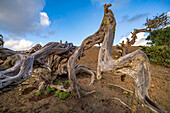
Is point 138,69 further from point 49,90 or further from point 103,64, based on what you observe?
point 49,90

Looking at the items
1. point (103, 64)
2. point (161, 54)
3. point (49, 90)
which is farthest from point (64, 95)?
point (161, 54)

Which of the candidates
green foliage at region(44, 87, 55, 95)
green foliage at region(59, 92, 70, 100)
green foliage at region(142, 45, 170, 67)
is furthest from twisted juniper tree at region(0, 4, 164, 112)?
green foliage at region(142, 45, 170, 67)

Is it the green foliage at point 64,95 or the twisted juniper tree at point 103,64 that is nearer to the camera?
the twisted juniper tree at point 103,64

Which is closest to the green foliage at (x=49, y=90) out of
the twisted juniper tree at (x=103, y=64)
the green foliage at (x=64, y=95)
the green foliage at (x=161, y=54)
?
the green foliage at (x=64, y=95)

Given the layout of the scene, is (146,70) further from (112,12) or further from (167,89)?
(167,89)

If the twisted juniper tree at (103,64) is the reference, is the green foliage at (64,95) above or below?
below

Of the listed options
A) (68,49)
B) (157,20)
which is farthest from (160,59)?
(68,49)

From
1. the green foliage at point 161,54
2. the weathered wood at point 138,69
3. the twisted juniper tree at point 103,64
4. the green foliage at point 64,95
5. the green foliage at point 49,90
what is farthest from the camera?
the green foliage at point 161,54

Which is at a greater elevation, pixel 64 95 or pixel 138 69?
pixel 138 69

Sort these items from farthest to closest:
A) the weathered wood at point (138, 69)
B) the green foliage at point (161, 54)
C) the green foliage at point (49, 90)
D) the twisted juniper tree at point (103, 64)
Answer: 1. the green foliage at point (161, 54)
2. the green foliage at point (49, 90)
3. the weathered wood at point (138, 69)
4. the twisted juniper tree at point (103, 64)

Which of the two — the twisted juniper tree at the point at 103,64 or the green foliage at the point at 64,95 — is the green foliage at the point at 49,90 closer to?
the green foliage at the point at 64,95

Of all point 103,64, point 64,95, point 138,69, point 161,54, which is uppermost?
point 161,54

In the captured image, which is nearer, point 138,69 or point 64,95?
point 138,69

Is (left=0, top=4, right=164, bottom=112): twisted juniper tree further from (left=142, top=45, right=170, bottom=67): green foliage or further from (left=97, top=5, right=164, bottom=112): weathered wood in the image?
(left=142, top=45, right=170, bottom=67): green foliage
